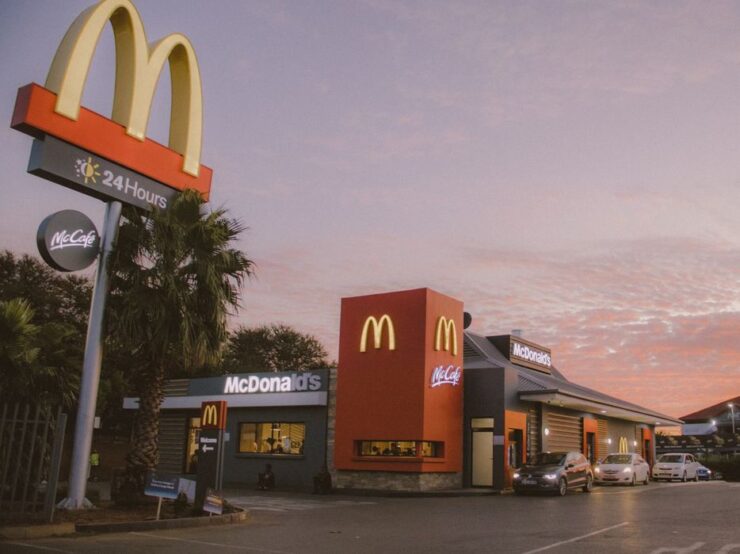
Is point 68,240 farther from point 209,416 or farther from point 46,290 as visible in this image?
point 46,290

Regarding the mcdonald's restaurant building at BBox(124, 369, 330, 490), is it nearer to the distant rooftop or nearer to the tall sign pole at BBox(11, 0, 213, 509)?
the tall sign pole at BBox(11, 0, 213, 509)

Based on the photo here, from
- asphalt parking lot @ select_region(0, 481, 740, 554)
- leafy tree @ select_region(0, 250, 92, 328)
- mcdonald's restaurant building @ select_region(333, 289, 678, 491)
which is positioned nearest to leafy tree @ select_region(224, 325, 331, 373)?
leafy tree @ select_region(0, 250, 92, 328)

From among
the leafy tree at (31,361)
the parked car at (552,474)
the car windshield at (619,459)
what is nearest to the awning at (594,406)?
the car windshield at (619,459)

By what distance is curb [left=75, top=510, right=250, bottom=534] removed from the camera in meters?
12.7

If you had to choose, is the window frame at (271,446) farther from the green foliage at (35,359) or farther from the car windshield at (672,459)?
the car windshield at (672,459)

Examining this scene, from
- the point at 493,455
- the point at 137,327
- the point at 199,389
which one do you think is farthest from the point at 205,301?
the point at 199,389

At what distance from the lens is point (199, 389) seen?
1293 inches

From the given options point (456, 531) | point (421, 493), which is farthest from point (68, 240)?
point (421, 493)

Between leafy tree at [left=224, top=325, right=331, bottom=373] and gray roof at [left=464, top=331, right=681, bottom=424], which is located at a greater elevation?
leafy tree at [left=224, top=325, right=331, bottom=373]

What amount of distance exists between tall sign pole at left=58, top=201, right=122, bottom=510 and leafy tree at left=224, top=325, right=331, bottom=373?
162 feet

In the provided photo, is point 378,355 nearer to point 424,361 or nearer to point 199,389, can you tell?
point 424,361

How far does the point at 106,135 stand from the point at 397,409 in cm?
1405

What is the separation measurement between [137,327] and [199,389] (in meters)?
17.1

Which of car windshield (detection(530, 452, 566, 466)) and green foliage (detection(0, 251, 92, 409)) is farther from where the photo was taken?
car windshield (detection(530, 452, 566, 466))
